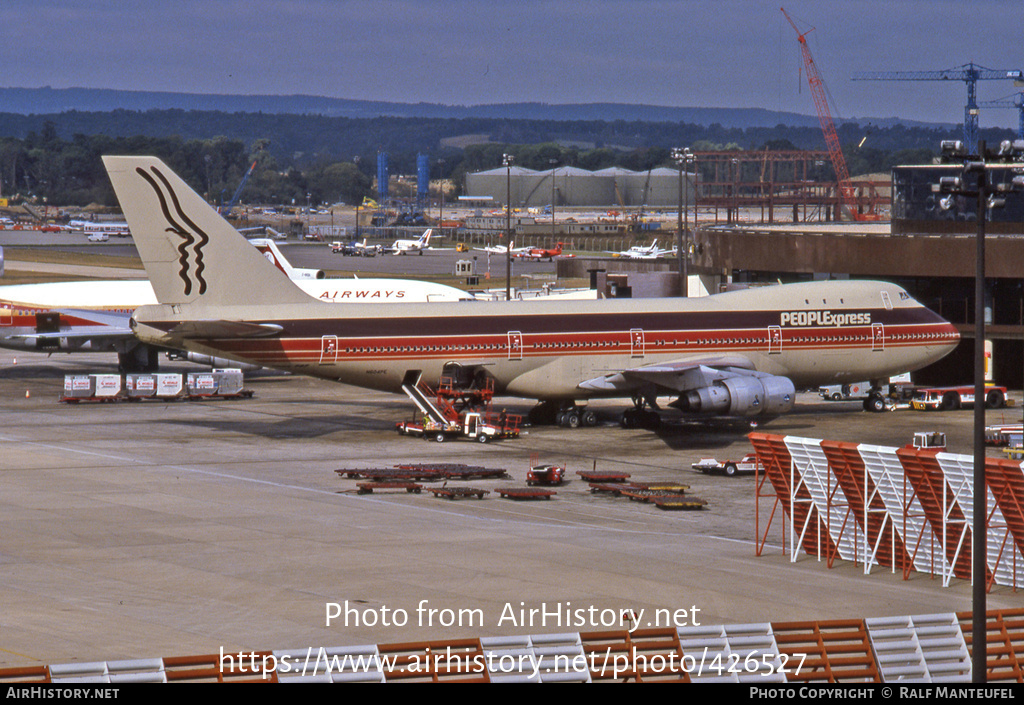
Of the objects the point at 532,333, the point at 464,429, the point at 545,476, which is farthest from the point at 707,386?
the point at 545,476

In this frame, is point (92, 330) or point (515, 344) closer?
point (515, 344)

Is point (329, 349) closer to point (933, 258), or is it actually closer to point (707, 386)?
point (707, 386)

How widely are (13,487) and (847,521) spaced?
27.1 meters

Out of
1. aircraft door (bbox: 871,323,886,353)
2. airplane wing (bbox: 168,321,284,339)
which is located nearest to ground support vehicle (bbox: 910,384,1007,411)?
aircraft door (bbox: 871,323,886,353)

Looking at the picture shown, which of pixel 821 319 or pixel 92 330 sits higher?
pixel 821 319

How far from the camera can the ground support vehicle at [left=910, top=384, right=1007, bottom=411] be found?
67.6 metres

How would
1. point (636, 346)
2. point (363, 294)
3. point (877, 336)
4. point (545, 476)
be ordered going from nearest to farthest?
point (545, 476)
point (636, 346)
point (877, 336)
point (363, 294)

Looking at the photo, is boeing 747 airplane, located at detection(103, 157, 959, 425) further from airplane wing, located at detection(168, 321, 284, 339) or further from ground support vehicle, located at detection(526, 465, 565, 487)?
ground support vehicle, located at detection(526, 465, 565, 487)

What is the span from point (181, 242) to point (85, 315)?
1077 inches

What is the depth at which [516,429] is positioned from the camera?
2330 inches

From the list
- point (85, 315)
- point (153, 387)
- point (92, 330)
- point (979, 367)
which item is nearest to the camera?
point (979, 367)

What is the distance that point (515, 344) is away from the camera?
5862 cm
